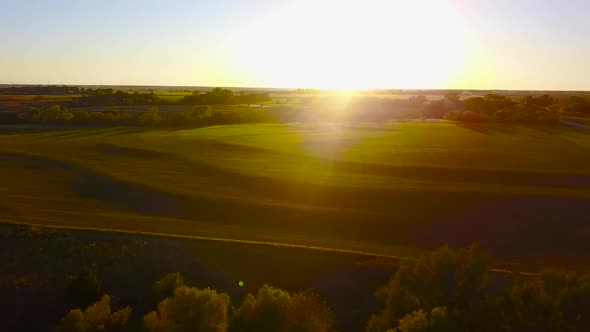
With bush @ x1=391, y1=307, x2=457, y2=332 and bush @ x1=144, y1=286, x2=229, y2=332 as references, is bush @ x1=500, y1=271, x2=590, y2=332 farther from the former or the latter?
bush @ x1=144, y1=286, x2=229, y2=332

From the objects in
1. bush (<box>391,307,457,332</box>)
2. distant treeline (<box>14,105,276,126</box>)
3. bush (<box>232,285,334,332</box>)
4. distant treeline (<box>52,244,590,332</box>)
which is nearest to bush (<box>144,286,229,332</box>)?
distant treeline (<box>52,244,590,332</box>)

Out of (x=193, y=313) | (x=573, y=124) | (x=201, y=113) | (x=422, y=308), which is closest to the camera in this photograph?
(x=193, y=313)

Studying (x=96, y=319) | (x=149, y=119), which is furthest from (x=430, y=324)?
(x=149, y=119)

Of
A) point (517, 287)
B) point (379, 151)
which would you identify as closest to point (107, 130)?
point (379, 151)

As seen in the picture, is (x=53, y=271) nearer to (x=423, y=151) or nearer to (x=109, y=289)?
(x=109, y=289)

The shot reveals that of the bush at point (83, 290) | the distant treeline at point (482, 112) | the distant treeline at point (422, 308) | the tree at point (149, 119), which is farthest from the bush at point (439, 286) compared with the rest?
the tree at point (149, 119)

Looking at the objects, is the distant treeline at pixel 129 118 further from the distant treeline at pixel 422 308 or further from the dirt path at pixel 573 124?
the distant treeline at pixel 422 308

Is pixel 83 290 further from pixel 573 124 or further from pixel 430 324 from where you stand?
pixel 573 124
